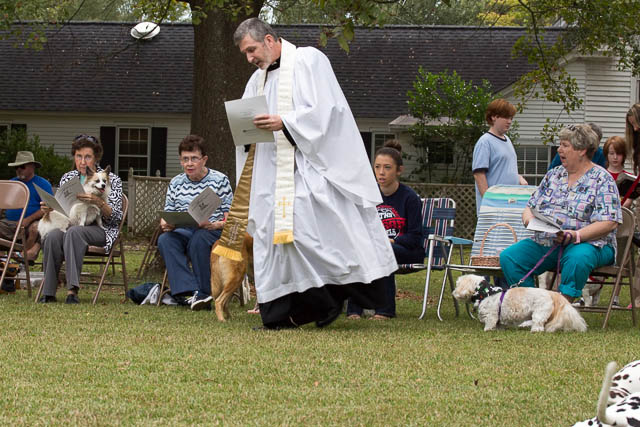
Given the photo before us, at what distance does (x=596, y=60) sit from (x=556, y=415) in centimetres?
2226

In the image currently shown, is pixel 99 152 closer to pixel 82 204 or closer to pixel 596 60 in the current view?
pixel 82 204

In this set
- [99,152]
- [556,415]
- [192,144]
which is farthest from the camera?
[99,152]

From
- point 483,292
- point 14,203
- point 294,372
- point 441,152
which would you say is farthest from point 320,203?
point 441,152

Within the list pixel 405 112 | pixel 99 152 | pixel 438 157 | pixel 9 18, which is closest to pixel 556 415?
pixel 99 152

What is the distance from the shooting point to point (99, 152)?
9.55 meters

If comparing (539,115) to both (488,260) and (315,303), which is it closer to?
(488,260)

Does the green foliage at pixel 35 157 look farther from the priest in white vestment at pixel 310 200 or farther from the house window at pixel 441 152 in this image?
the priest in white vestment at pixel 310 200

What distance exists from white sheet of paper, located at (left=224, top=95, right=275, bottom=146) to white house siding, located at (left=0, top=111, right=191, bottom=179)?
66.1ft

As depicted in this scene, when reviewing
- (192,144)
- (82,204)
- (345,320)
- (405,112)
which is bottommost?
(345,320)

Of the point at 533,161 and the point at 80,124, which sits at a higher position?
the point at 80,124

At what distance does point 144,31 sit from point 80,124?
3237mm

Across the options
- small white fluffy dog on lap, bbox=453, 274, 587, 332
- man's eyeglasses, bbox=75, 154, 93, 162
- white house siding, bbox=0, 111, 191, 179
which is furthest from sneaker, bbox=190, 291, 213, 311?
white house siding, bbox=0, 111, 191, 179

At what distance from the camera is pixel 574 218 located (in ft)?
24.7

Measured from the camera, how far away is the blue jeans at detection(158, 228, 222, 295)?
8.69m
